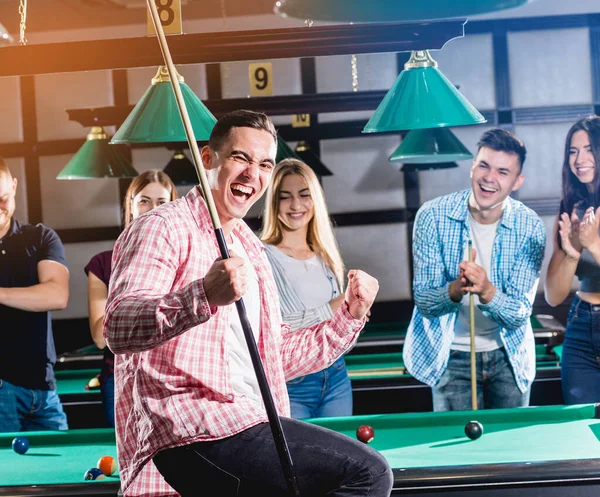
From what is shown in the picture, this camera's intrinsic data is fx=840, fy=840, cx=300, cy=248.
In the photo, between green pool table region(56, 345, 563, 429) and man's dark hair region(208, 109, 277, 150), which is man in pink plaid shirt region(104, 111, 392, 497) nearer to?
man's dark hair region(208, 109, 277, 150)

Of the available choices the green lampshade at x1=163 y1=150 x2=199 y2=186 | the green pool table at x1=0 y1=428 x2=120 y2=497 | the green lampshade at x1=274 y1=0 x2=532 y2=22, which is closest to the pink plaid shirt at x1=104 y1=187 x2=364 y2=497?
the green lampshade at x1=274 y1=0 x2=532 y2=22

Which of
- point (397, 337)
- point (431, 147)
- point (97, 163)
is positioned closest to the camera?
point (431, 147)

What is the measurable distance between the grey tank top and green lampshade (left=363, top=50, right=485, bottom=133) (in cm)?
90

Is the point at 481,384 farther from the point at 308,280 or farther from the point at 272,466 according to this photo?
the point at 272,466

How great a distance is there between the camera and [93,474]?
105 inches

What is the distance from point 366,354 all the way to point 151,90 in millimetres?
2786

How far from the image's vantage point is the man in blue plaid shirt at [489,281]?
3.65 m

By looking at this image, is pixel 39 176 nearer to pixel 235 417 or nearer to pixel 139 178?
pixel 139 178

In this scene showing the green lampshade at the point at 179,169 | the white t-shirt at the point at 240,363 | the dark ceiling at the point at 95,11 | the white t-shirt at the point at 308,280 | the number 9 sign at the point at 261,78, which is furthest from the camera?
the dark ceiling at the point at 95,11

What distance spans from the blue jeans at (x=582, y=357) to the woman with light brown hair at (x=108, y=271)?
73.8 inches

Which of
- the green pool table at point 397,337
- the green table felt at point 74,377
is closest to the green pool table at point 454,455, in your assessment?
the green table felt at point 74,377

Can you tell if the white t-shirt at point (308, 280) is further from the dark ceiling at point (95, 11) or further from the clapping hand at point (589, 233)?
the dark ceiling at point (95, 11)

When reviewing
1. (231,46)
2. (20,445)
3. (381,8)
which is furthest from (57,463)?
(381,8)

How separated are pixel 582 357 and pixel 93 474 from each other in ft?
6.76
